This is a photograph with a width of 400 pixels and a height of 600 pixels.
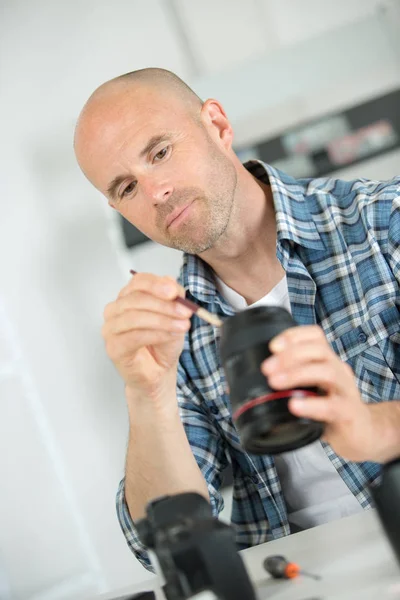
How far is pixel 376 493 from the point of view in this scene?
0.80 metres

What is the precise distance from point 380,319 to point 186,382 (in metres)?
0.48

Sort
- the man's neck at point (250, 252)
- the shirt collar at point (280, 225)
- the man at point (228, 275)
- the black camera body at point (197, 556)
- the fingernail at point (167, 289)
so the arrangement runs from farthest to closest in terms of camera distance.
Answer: the man's neck at point (250, 252)
the shirt collar at point (280, 225)
the man at point (228, 275)
the fingernail at point (167, 289)
the black camera body at point (197, 556)

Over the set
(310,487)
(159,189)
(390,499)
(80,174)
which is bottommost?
→ (310,487)

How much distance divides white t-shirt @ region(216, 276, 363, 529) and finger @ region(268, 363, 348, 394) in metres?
0.66

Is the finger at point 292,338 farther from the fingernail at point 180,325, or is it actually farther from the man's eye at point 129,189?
the man's eye at point 129,189

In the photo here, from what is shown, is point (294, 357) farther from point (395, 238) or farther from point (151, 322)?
point (395, 238)

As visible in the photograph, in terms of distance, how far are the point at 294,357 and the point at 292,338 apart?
0.09 feet

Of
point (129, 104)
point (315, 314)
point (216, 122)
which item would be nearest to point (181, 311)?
point (315, 314)

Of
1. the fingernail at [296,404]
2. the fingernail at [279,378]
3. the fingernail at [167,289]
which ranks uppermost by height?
the fingernail at [167,289]

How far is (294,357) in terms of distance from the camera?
31.8 inches

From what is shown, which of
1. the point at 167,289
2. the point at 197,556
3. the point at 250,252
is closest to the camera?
the point at 197,556

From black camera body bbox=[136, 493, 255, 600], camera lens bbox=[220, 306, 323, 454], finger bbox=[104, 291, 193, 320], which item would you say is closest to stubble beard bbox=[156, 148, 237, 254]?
finger bbox=[104, 291, 193, 320]

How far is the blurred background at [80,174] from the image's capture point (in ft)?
7.39

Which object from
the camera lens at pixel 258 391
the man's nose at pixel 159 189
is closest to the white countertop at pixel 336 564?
the camera lens at pixel 258 391
